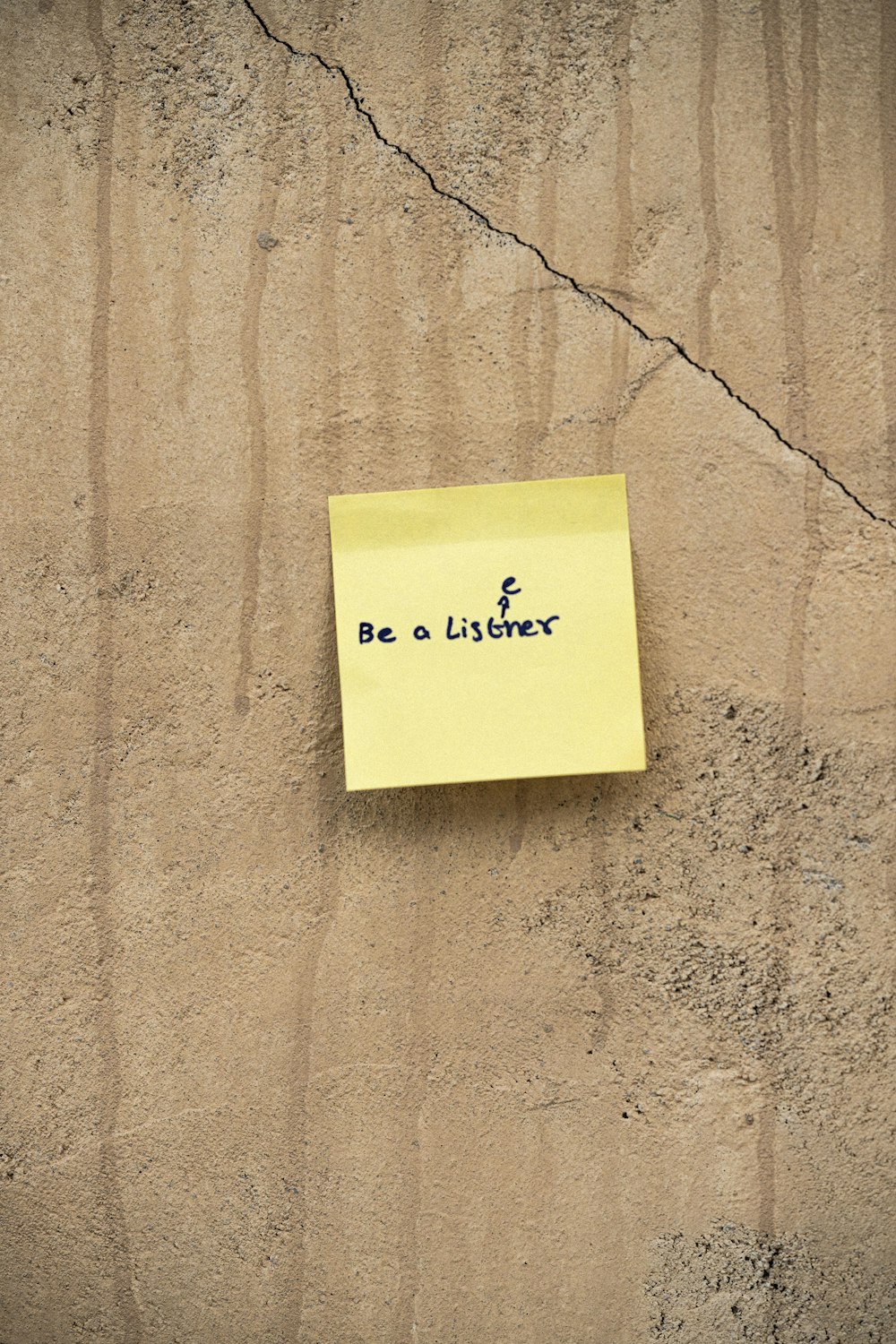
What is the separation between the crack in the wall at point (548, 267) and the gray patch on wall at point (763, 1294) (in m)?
0.47

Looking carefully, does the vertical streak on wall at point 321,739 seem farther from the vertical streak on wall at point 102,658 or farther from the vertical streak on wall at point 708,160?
the vertical streak on wall at point 708,160

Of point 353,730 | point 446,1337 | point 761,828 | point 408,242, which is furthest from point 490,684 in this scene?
point 446,1337

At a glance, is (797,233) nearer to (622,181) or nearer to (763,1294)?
(622,181)

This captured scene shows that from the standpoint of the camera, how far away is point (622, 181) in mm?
613

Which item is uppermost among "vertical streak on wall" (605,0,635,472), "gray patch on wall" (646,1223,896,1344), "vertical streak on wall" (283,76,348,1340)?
"vertical streak on wall" (605,0,635,472)

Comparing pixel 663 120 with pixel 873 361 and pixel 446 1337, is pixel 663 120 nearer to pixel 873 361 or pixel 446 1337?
pixel 873 361

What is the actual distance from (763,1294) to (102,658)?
60 centimetres

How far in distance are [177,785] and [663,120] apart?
21.3 inches

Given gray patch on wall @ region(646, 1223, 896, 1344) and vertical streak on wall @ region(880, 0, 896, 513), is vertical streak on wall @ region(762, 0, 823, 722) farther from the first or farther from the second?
gray patch on wall @ region(646, 1223, 896, 1344)

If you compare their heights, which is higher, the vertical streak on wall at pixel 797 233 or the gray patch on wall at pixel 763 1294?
the vertical streak on wall at pixel 797 233

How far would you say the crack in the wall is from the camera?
1.99 ft

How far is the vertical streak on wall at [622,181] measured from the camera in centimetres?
61

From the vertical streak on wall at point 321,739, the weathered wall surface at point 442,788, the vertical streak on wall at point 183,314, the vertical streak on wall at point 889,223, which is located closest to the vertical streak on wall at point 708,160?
the weathered wall surface at point 442,788

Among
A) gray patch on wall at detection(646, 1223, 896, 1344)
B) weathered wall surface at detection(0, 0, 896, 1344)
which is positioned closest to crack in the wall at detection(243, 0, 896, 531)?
weathered wall surface at detection(0, 0, 896, 1344)
